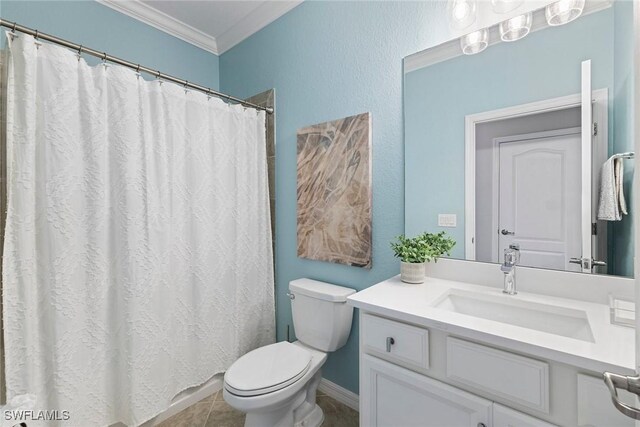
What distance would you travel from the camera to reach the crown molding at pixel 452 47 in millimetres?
1031

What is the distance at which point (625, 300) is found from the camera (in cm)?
97

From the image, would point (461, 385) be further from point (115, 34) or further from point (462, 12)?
point (115, 34)

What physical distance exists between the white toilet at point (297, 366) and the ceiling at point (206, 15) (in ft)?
6.23

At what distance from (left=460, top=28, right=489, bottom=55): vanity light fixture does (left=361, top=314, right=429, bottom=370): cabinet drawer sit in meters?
1.18

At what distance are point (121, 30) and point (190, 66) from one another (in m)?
0.48

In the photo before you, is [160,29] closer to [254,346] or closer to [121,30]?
[121,30]

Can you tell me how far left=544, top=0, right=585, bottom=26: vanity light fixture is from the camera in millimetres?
1049

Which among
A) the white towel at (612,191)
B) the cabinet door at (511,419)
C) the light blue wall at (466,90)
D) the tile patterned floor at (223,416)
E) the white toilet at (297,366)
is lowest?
the tile patterned floor at (223,416)

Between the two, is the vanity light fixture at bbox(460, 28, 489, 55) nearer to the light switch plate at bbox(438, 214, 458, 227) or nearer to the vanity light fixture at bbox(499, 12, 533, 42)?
the vanity light fixture at bbox(499, 12, 533, 42)

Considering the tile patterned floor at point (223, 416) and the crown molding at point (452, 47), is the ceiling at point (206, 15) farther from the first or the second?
the tile patterned floor at point (223, 416)

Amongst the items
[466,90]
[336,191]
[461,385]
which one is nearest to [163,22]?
[336,191]

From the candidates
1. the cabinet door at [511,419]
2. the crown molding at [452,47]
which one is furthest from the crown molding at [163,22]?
the cabinet door at [511,419]

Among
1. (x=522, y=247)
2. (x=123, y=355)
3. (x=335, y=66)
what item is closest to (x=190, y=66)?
(x=335, y=66)

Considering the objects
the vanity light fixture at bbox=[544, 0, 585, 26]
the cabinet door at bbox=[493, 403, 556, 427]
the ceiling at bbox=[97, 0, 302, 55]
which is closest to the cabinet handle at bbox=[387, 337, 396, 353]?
the cabinet door at bbox=[493, 403, 556, 427]
